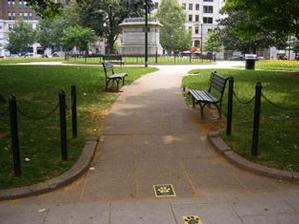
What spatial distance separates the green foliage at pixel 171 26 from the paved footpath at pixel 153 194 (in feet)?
227

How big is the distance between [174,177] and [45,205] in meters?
1.89

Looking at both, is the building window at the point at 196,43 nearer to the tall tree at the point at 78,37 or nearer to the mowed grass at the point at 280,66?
the tall tree at the point at 78,37

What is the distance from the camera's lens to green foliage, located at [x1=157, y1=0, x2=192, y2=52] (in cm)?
7694

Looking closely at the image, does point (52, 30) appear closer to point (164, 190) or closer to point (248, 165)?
point (248, 165)

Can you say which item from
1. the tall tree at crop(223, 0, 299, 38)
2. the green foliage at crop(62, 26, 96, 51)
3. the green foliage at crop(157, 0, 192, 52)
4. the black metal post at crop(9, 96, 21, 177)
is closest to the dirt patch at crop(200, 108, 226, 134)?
the black metal post at crop(9, 96, 21, 177)

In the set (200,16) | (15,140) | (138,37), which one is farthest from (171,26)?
(15,140)

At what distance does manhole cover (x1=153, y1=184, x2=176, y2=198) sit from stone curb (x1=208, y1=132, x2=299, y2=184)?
1.33 meters

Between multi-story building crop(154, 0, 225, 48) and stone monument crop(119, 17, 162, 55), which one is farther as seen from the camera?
multi-story building crop(154, 0, 225, 48)

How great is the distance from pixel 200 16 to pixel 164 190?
362 ft

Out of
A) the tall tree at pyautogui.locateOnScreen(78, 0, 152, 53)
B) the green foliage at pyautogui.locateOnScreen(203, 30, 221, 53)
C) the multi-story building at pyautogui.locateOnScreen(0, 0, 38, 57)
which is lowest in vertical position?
the green foliage at pyautogui.locateOnScreen(203, 30, 221, 53)

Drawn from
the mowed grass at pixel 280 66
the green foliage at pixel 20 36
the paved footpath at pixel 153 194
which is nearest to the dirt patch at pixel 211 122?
the paved footpath at pixel 153 194

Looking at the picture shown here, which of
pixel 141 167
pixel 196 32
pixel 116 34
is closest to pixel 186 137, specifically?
pixel 141 167

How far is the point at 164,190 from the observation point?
5.82m

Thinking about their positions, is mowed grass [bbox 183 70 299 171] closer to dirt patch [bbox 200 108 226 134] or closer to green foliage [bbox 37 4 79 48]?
dirt patch [bbox 200 108 226 134]
